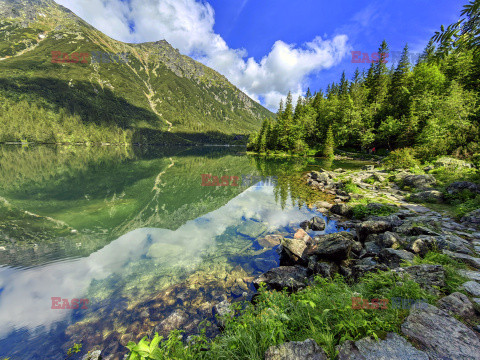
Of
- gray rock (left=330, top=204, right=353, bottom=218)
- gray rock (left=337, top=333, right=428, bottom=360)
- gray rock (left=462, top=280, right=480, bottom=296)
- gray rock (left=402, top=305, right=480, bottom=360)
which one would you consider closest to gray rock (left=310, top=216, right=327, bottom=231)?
gray rock (left=330, top=204, right=353, bottom=218)

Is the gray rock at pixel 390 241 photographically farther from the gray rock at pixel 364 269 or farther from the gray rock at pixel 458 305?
the gray rock at pixel 458 305

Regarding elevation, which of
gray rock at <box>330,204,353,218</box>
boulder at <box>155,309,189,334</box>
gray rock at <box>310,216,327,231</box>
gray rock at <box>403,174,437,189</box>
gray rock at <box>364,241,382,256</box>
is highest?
gray rock at <box>403,174,437,189</box>

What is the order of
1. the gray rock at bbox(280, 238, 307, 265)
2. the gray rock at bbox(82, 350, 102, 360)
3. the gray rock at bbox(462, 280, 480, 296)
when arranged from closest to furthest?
the gray rock at bbox(462, 280, 480, 296), the gray rock at bbox(82, 350, 102, 360), the gray rock at bbox(280, 238, 307, 265)

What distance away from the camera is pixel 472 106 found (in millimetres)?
30312

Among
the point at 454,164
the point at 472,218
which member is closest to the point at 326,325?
the point at 472,218

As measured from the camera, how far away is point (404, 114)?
4731 cm

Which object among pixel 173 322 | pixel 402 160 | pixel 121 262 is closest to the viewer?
pixel 173 322

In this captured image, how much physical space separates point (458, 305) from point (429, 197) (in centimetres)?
1541

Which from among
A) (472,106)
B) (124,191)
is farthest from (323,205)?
(472,106)

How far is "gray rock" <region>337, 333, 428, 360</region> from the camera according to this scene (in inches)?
110

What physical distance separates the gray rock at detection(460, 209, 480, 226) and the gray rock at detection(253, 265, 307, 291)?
8.73 m

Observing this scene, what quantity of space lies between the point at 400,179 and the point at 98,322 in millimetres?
27645

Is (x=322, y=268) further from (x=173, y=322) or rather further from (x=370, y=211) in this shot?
(x=370, y=211)

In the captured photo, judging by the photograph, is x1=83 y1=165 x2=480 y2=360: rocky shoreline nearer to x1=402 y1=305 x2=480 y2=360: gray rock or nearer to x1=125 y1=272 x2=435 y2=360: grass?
x1=402 y1=305 x2=480 y2=360: gray rock
